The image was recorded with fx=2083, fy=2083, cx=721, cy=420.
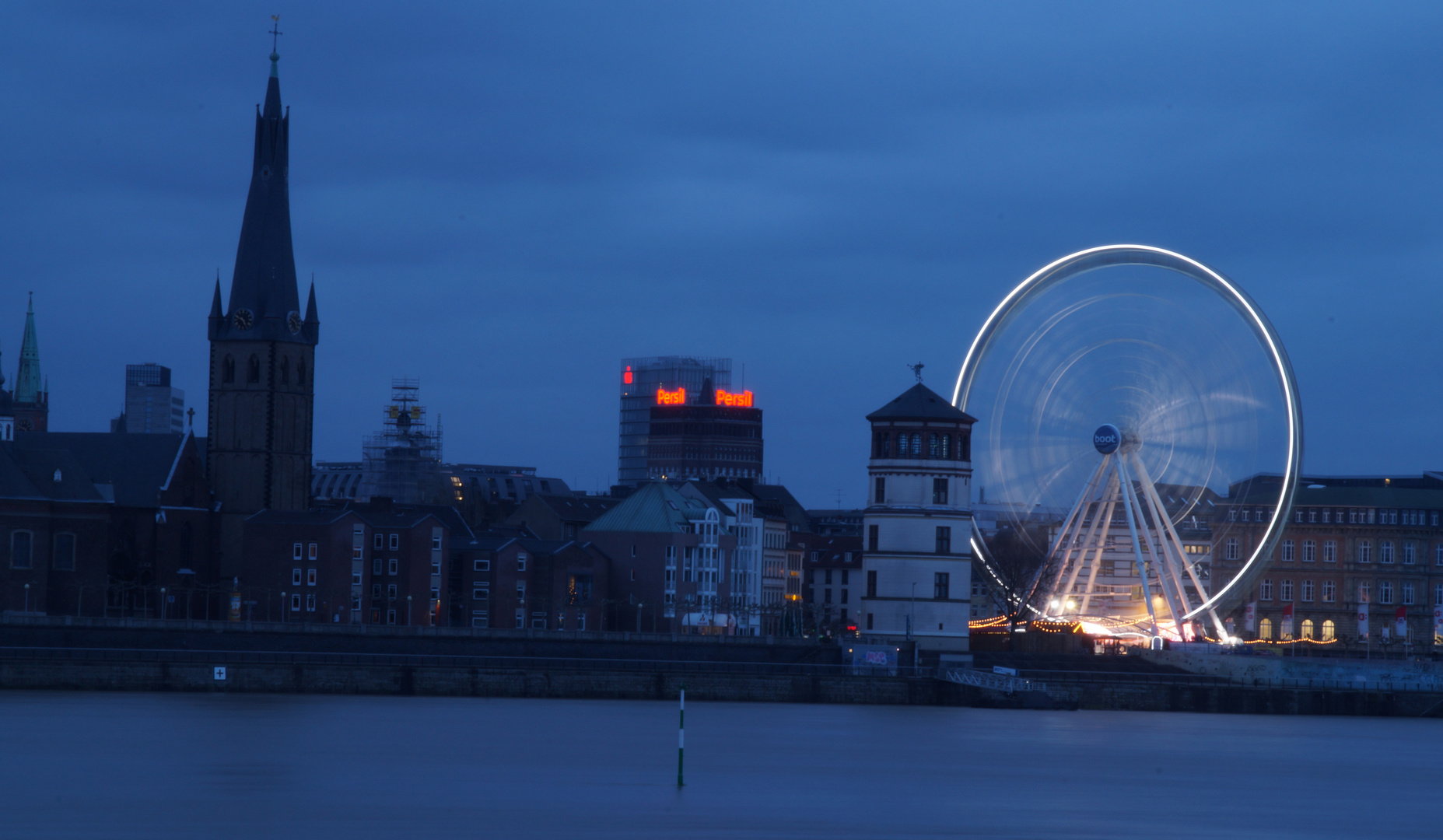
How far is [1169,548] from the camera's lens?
97.2 meters

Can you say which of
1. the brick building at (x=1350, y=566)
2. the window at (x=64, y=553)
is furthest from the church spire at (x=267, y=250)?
the brick building at (x=1350, y=566)

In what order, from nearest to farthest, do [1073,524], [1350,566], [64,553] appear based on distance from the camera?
1. [1073,524]
2. [64,553]
3. [1350,566]

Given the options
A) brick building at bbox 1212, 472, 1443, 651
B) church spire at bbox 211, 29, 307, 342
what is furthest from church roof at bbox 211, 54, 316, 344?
brick building at bbox 1212, 472, 1443, 651

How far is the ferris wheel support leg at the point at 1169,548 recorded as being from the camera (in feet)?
310

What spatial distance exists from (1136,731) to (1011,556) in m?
68.6

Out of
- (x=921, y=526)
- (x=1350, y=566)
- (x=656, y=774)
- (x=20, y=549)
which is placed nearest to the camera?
(x=656, y=774)

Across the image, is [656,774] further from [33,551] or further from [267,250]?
[267,250]

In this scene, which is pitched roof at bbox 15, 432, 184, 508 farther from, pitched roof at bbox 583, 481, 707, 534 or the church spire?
pitched roof at bbox 583, 481, 707, 534

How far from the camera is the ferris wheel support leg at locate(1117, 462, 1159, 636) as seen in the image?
9512cm

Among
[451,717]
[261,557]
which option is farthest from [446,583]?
[451,717]

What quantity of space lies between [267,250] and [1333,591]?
8106 centimetres

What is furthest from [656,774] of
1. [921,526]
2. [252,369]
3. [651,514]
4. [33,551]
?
[651,514]

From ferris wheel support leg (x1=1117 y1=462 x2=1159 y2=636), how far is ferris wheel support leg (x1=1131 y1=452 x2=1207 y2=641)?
2.02 ft

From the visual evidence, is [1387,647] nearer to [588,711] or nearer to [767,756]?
[588,711]
